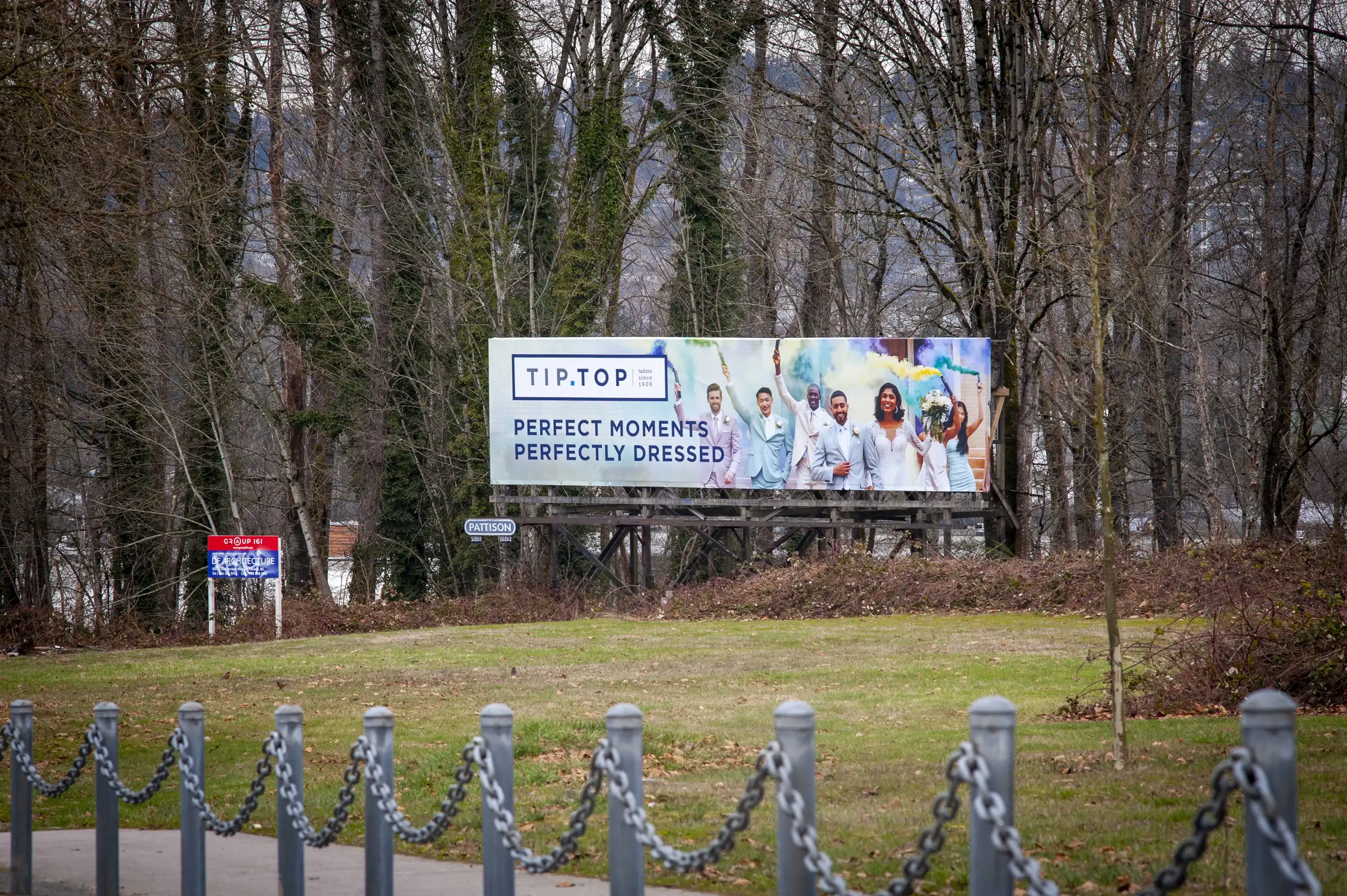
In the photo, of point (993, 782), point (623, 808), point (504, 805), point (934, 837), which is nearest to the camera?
point (993, 782)

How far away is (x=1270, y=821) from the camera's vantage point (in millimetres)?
4039

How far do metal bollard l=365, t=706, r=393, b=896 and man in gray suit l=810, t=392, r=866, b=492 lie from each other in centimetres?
2364

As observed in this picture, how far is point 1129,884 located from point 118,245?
62.0 ft

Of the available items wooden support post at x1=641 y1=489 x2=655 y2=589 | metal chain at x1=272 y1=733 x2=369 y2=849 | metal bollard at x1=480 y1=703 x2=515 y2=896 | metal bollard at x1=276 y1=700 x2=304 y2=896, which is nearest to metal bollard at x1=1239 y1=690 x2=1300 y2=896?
metal bollard at x1=480 y1=703 x2=515 y2=896

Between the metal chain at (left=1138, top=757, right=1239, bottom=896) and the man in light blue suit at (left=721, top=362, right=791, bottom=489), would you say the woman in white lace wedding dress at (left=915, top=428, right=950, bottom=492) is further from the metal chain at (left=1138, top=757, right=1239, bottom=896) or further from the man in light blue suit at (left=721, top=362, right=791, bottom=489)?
the metal chain at (left=1138, top=757, right=1239, bottom=896)

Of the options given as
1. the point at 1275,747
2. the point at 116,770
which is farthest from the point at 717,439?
the point at 1275,747

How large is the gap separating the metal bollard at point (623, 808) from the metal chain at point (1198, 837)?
2025mm

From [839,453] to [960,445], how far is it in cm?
238

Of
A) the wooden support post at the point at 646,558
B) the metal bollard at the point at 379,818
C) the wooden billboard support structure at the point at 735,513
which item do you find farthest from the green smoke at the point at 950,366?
the metal bollard at the point at 379,818

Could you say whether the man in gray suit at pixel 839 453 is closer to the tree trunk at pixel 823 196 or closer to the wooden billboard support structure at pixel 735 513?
the wooden billboard support structure at pixel 735 513

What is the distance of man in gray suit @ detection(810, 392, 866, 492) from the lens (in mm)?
29812

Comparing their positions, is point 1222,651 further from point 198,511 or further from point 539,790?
point 198,511

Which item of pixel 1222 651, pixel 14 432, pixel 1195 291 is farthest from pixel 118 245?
pixel 1195 291

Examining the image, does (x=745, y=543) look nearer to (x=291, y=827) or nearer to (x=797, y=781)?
(x=291, y=827)
